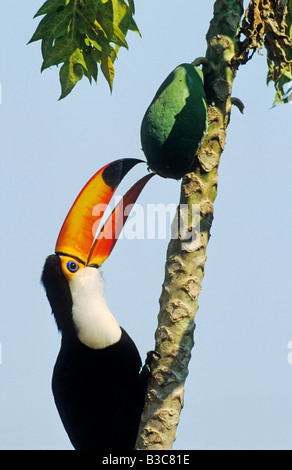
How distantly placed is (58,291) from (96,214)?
0.61 meters

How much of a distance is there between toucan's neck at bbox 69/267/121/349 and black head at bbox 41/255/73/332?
0.13ft

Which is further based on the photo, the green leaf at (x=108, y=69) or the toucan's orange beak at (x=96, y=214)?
the green leaf at (x=108, y=69)

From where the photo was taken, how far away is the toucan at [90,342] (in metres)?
4.37

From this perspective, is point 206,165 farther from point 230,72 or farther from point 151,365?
point 151,365

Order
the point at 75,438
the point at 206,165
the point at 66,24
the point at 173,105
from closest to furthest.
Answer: the point at 173,105
the point at 206,165
the point at 66,24
the point at 75,438

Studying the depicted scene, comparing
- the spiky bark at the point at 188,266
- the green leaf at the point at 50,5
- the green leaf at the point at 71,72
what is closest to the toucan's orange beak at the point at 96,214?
the green leaf at the point at 71,72

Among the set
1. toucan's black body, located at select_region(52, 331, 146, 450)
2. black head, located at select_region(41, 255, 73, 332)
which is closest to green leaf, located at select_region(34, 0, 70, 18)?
black head, located at select_region(41, 255, 73, 332)

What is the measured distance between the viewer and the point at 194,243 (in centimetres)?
335

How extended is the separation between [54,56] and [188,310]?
1.93 meters

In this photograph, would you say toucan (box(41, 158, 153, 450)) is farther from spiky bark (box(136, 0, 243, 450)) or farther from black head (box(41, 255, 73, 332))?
spiky bark (box(136, 0, 243, 450))

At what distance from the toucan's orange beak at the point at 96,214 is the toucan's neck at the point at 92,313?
6.6 inches

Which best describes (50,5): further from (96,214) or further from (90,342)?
(90,342)

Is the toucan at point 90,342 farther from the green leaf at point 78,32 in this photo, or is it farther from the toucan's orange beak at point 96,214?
the green leaf at point 78,32

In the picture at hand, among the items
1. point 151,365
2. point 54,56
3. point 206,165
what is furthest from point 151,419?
point 54,56
